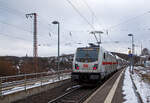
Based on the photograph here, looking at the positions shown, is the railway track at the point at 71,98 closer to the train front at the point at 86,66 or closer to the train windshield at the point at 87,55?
the train front at the point at 86,66

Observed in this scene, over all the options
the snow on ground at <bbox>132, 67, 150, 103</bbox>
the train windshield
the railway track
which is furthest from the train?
the snow on ground at <bbox>132, 67, 150, 103</bbox>

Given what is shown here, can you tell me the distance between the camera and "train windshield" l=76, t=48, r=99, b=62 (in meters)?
15.1

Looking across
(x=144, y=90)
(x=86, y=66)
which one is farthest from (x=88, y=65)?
(x=144, y=90)

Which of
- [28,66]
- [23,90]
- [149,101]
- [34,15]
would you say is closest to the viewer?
[149,101]

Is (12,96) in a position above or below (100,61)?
below

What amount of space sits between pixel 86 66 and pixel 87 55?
0.92 metres

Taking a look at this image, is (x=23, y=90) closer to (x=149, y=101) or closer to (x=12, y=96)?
(x=12, y=96)

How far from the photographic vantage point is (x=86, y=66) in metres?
14.9

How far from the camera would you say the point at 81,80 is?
14844mm

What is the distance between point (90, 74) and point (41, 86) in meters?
3.66

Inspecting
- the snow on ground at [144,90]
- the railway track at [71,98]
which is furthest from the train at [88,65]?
the snow on ground at [144,90]

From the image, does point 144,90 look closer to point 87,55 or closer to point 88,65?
point 88,65

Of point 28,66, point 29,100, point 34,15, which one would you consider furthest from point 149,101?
point 28,66

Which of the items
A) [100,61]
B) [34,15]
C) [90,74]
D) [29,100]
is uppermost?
[34,15]
